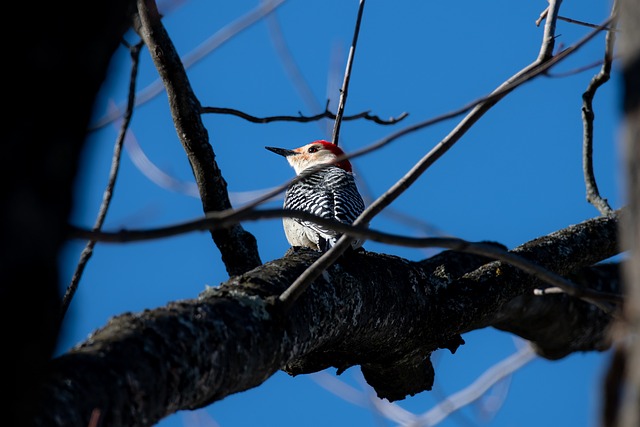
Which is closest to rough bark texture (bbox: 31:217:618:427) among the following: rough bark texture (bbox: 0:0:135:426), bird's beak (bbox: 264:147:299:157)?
rough bark texture (bbox: 0:0:135:426)

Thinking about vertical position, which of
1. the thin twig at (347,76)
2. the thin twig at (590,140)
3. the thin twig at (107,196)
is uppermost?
the thin twig at (347,76)

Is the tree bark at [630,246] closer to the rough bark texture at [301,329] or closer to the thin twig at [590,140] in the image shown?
the rough bark texture at [301,329]

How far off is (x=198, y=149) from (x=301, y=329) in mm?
1427

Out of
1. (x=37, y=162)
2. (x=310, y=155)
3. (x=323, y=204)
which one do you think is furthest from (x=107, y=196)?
(x=310, y=155)

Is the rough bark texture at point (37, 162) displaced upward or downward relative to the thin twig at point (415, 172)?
downward

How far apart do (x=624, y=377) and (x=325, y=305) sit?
1.94m

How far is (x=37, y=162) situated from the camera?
45.4 inches

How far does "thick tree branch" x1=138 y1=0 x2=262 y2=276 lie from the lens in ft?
12.1

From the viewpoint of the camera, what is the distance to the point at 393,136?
1749 mm

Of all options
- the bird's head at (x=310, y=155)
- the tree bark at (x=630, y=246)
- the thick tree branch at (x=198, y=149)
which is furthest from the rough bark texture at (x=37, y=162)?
the bird's head at (x=310, y=155)

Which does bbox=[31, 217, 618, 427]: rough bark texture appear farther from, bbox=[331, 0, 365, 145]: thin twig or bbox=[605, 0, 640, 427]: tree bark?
bbox=[605, 0, 640, 427]: tree bark

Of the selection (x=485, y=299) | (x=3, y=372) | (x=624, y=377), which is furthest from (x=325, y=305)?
(x=624, y=377)

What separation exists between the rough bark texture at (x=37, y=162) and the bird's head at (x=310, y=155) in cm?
606

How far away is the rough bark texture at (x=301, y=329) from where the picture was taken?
76.0 inches
